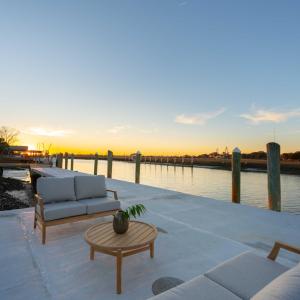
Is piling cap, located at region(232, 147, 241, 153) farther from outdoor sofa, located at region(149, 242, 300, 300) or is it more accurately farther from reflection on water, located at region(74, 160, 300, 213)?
reflection on water, located at region(74, 160, 300, 213)

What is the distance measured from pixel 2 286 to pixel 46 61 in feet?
35.2

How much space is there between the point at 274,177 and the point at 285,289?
5220 mm

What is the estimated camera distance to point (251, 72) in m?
11.8

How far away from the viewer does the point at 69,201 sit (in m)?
4.43

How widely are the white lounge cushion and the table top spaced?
167 cm

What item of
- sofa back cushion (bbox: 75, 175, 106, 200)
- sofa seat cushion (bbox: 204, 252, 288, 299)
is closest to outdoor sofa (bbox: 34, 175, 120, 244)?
sofa back cushion (bbox: 75, 175, 106, 200)

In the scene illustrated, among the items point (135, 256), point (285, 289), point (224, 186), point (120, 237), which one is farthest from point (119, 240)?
point (224, 186)

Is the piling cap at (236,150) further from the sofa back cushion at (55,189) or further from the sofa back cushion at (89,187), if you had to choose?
the sofa back cushion at (55,189)

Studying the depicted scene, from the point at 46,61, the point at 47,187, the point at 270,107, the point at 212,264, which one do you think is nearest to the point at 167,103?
the point at 270,107

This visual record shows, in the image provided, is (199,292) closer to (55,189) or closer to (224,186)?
(55,189)

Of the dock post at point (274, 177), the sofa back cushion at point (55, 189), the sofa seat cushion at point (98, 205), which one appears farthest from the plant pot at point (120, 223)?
the dock post at point (274, 177)

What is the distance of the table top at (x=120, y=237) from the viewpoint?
2526 mm

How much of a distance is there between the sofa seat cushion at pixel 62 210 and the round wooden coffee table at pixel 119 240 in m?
1.00

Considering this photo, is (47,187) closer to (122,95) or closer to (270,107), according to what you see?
(122,95)
